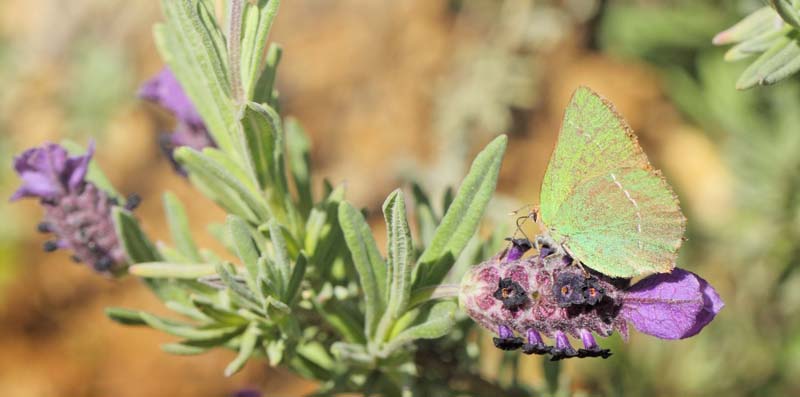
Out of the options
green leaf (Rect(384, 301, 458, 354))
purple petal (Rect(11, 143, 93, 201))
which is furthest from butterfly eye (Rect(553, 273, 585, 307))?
purple petal (Rect(11, 143, 93, 201))

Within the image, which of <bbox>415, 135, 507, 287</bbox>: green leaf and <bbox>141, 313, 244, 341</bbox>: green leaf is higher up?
<bbox>415, 135, 507, 287</bbox>: green leaf

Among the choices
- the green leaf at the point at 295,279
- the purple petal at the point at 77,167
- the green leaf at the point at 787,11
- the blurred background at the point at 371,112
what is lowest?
the blurred background at the point at 371,112

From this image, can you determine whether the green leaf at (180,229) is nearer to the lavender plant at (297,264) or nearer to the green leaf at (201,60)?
the lavender plant at (297,264)

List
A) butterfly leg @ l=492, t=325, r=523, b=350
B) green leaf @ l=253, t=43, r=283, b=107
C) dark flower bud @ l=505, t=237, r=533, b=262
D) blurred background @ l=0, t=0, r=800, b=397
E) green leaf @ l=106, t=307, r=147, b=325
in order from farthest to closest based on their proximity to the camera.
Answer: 1. blurred background @ l=0, t=0, r=800, b=397
2. green leaf @ l=106, t=307, r=147, b=325
3. green leaf @ l=253, t=43, r=283, b=107
4. dark flower bud @ l=505, t=237, r=533, b=262
5. butterfly leg @ l=492, t=325, r=523, b=350

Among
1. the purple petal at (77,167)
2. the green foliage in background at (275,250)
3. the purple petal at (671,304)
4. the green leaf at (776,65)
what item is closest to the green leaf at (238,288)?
the green foliage in background at (275,250)

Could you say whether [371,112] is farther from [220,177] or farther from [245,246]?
[245,246]

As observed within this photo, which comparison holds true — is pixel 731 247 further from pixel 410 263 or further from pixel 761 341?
pixel 410 263

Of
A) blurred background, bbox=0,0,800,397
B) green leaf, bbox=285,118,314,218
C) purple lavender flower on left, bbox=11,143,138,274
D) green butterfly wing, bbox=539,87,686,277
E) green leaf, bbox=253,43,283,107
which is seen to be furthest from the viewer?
blurred background, bbox=0,0,800,397

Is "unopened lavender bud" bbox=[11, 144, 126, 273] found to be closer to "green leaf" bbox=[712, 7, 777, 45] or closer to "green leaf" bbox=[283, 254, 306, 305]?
"green leaf" bbox=[283, 254, 306, 305]
